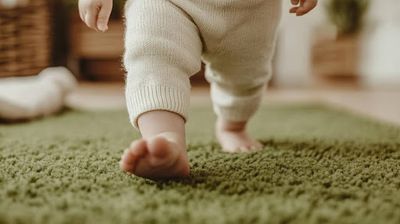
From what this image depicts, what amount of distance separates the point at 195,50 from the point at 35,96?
2.57 ft

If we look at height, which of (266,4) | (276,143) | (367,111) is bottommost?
(367,111)

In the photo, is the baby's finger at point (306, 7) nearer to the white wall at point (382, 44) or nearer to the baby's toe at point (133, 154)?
the baby's toe at point (133, 154)

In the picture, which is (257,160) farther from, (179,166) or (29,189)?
(29,189)

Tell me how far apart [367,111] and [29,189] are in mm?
1305

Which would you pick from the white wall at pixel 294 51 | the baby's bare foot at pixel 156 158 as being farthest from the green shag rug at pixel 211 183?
the white wall at pixel 294 51

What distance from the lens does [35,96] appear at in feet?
4.50

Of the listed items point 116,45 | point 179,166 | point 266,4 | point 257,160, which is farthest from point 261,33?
point 116,45

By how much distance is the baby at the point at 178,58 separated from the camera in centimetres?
59

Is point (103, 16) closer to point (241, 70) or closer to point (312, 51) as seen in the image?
point (241, 70)

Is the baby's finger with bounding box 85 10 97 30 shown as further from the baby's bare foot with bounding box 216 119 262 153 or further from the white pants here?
the baby's bare foot with bounding box 216 119 262 153

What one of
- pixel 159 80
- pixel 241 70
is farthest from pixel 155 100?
pixel 241 70

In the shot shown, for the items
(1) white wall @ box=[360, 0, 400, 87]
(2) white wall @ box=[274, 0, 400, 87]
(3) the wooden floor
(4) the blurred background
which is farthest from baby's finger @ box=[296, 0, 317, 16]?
(1) white wall @ box=[360, 0, 400, 87]

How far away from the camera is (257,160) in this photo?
737 millimetres

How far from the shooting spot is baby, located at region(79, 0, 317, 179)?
0.59 meters
